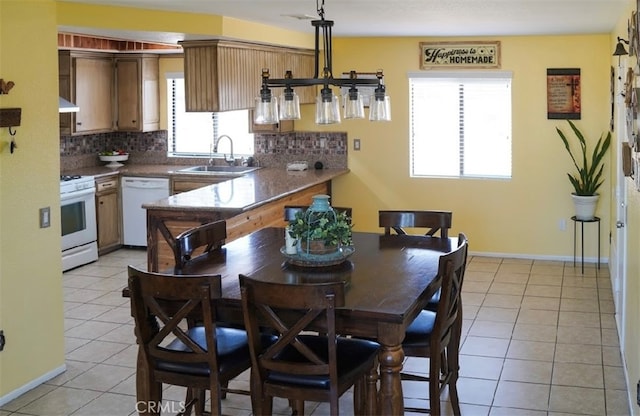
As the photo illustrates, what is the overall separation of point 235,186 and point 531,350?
2.90 metres

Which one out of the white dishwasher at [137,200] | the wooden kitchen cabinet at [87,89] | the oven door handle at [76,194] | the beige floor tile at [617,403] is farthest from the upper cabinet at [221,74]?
the beige floor tile at [617,403]

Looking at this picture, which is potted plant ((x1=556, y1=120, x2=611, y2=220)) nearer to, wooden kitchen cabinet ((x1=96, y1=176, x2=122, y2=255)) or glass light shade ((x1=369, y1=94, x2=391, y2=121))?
glass light shade ((x1=369, y1=94, x2=391, y2=121))

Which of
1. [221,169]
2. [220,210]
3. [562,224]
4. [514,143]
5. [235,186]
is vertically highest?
[514,143]

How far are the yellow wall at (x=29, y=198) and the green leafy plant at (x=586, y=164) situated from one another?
4.80 meters

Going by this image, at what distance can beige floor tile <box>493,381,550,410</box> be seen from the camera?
4.22 meters

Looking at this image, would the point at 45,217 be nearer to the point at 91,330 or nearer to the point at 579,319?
the point at 91,330

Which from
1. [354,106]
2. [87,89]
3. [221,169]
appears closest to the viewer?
[354,106]

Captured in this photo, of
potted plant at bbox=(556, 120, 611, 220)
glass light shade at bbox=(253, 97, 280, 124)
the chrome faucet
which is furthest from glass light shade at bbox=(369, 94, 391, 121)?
the chrome faucet

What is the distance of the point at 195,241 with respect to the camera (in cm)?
423

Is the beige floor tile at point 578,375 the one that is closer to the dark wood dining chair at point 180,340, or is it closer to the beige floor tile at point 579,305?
the beige floor tile at point 579,305

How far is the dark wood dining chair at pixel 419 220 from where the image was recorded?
15.5 feet

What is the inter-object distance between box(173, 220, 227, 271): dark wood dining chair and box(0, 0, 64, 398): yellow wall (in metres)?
0.84

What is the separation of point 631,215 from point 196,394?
8.36 feet

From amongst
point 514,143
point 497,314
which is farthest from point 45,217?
point 514,143
